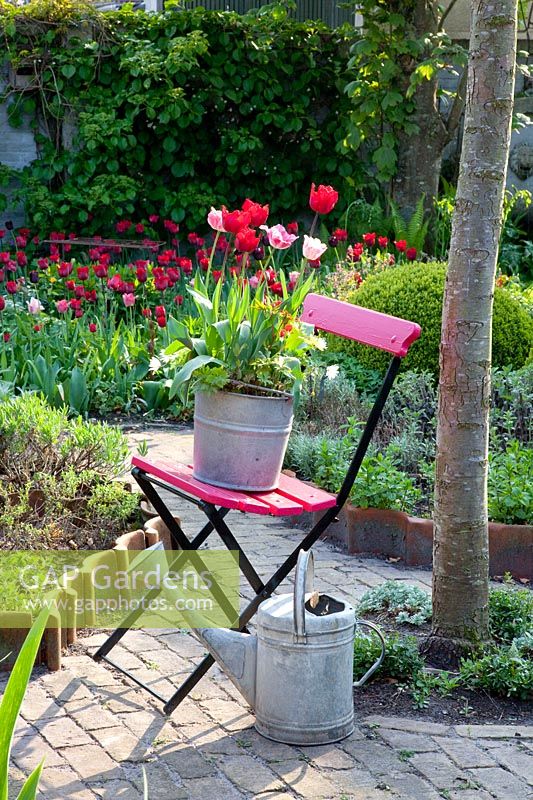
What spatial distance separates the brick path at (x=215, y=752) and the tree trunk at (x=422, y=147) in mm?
8055

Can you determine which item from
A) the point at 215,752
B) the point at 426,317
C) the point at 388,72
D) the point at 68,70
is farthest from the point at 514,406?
the point at 68,70

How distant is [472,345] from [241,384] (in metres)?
0.76

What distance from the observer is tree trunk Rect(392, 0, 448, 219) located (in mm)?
10523

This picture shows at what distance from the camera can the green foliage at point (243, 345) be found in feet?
10.9

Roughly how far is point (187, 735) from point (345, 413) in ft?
11.2

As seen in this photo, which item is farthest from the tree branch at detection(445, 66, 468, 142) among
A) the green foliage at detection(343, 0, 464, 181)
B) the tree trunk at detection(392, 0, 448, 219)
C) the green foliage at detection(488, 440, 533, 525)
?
the green foliage at detection(488, 440, 533, 525)

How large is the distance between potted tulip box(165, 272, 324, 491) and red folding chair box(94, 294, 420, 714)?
0.07 meters

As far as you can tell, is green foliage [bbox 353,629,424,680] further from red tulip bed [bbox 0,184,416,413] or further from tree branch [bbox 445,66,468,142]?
tree branch [bbox 445,66,468,142]

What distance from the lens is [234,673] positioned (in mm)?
3123

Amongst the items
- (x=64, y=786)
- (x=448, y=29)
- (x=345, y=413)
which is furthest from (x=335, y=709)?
(x=448, y=29)

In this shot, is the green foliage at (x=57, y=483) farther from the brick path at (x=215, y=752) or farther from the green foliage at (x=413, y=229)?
the green foliage at (x=413, y=229)

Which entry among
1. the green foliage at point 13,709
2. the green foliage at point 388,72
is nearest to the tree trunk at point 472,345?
the green foliage at point 13,709

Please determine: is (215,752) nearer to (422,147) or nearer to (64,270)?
(64,270)

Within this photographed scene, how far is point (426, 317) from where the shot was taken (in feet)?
23.1
